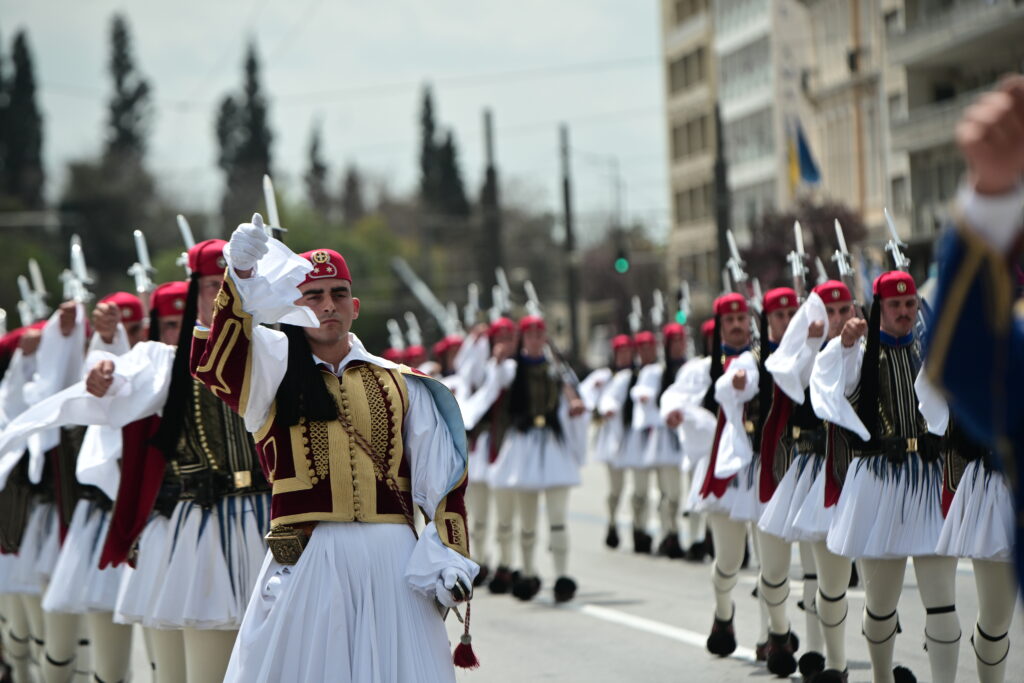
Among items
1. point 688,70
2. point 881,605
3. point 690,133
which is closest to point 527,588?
point 881,605

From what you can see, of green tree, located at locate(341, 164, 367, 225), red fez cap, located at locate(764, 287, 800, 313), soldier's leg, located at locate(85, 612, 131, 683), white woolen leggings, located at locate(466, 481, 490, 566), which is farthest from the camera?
green tree, located at locate(341, 164, 367, 225)

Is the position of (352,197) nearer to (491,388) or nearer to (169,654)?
(491,388)

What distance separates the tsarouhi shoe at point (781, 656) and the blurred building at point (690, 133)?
2341 inches

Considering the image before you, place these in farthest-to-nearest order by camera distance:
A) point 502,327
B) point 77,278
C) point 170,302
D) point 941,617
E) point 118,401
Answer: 1. point 502,327
2. point 77,278
3. point 170,302
4. point 941,617
5. point 118,401

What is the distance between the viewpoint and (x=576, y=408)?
15234mm

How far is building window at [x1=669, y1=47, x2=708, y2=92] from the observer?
72.9 metres

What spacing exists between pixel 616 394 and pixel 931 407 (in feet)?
36.5

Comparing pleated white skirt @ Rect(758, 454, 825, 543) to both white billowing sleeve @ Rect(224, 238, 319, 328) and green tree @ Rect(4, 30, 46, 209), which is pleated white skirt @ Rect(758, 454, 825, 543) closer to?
white billowing sleeve @ Rect(224, 238, 319, 328)

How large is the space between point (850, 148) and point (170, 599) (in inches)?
1743

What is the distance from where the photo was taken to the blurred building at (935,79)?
40.2m

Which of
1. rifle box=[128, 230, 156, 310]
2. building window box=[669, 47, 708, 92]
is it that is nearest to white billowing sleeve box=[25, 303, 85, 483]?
rifle box=[128, 230, 156, 310]

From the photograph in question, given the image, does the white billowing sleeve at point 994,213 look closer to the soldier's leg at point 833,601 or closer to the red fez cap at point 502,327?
the soldier's leg at point 833,601

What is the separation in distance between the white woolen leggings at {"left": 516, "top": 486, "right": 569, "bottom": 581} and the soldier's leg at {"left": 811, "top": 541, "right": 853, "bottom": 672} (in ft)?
17.5

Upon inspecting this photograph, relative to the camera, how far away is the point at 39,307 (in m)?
13.1
